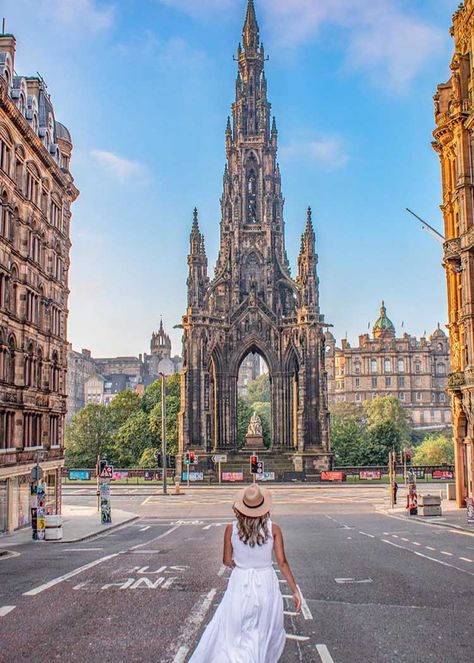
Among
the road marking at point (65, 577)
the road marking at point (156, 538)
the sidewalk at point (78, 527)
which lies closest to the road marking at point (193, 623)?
the road marking at point (65, 577)

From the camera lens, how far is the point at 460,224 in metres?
41.6

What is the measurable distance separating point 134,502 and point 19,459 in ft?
72.0

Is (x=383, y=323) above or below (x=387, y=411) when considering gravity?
above

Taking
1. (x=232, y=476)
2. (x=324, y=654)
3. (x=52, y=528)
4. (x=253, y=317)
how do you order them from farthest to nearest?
(x=253, y=317)
(x=232, y=476)
(x=52, y=528)
(x=324, y=654)

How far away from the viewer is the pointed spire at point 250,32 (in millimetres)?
100812

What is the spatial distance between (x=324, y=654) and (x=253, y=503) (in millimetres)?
3582

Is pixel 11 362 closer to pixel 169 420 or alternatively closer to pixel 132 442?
pixel 132 442

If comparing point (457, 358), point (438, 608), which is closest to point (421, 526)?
point (457, 358)

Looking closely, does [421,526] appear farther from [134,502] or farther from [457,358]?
[134,502]

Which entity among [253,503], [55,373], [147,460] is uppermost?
[55,373]

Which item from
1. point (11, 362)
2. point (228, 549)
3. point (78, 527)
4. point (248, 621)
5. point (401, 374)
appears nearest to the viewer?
point (248, 621)

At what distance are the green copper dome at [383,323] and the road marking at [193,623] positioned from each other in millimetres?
144654

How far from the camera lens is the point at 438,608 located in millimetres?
13281

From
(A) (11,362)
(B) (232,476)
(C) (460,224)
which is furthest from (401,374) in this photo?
(A) (11,362)
